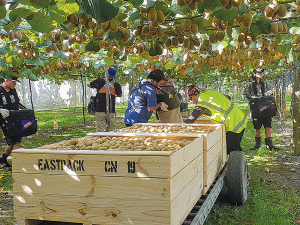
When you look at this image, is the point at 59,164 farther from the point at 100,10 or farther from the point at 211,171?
the point at 211,171

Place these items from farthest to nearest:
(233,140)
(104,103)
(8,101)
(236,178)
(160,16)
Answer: (104,103)
(8,101)
(233,140)
(236,178)
(160,16)

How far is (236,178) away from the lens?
321 centimetres

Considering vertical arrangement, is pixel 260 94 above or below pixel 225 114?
above

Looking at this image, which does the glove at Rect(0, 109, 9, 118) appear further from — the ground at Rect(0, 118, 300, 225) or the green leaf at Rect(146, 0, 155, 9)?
the green leaf at Rect(146, 0, 155, 9)

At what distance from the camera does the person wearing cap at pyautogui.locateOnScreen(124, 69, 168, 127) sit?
4469mm

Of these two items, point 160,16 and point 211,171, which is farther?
point 211,171

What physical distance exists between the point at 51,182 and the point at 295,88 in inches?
223

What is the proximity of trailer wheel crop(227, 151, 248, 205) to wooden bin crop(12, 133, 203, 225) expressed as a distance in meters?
1.36

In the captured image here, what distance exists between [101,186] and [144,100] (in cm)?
285

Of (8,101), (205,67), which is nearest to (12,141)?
(8,101)

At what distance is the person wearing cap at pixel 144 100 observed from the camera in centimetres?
447

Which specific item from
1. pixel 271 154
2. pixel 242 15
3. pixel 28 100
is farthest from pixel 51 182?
pixel 28 100

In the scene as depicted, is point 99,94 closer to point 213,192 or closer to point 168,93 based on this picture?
point 168,93

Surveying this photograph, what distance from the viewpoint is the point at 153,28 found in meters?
2.26
